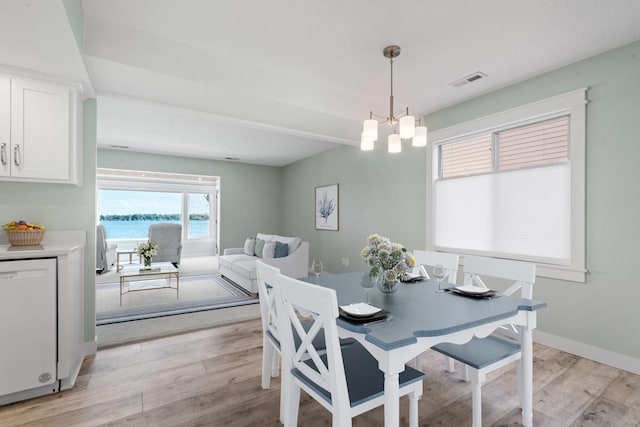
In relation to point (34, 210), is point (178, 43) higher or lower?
higher

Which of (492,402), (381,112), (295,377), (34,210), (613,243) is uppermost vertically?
(381,112)

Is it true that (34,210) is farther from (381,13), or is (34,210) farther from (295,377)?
(381,13)

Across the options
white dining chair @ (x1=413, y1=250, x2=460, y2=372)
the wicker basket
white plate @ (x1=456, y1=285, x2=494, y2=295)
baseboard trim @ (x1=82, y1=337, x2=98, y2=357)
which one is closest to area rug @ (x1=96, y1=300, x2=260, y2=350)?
baseboard trim @ (x1=82, y1=337, x2=98, y2=357)

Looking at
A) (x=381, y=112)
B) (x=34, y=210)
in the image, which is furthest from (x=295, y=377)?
(x=381, y=112)

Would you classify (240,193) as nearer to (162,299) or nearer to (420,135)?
(162,299)

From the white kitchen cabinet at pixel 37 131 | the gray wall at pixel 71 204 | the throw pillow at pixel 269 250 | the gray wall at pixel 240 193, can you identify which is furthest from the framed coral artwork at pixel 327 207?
the white kitchen cabinet at pixel 37 131

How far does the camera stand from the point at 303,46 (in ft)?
8.29

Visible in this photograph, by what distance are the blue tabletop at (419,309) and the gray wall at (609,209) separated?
1370 mm

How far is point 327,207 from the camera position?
6176 mm

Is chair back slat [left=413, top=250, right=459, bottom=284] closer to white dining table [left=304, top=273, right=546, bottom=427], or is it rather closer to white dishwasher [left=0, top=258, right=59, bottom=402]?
white dining table [left=304, top=273, right=546, bottom=427]

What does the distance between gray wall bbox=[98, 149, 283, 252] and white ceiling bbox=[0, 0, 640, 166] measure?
164 inches

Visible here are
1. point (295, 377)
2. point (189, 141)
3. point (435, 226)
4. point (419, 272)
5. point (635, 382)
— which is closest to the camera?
point (295, 377)

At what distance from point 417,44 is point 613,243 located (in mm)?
2233

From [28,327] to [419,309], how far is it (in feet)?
7.98
